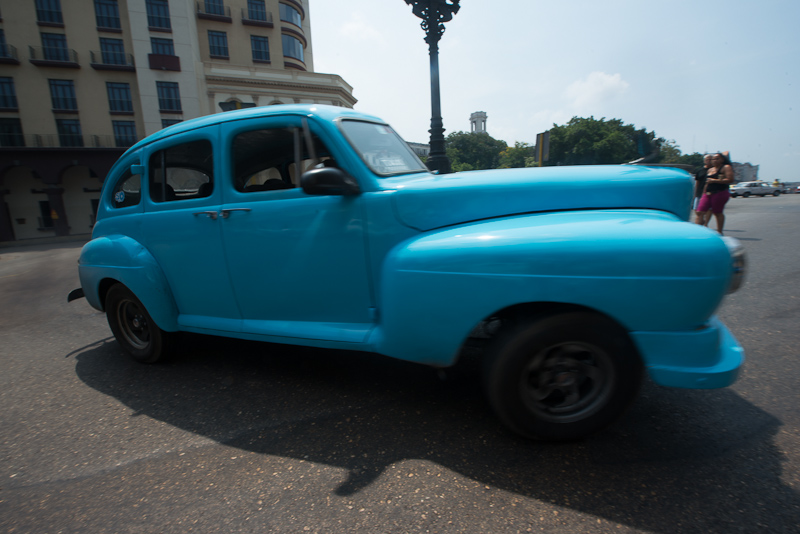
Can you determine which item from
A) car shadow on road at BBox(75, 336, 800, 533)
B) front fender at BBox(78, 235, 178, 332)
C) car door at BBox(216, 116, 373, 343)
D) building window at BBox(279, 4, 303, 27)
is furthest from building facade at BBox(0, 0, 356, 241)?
car shadow on road at BBox(75, 336, 800, 533)

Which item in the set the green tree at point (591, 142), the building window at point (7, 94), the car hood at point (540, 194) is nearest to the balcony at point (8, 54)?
the building window at point (7, 94)

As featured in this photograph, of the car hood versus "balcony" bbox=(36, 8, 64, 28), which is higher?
"balcony" bbox=(36, 8, 64, 28)

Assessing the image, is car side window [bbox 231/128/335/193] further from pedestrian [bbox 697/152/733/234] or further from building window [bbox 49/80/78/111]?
building window [bbox 49/80/78/111]

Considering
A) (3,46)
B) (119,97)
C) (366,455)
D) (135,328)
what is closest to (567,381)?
(366,455)

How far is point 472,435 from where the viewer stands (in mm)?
2252

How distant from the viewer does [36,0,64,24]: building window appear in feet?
90.8

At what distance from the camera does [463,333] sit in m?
2.08

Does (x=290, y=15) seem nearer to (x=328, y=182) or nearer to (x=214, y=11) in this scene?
(x=214, y=11)

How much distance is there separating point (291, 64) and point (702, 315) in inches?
1532

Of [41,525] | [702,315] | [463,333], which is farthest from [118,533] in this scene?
[702,315]

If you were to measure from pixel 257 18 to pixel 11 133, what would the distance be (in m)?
18.5

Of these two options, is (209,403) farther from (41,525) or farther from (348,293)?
(348,293)

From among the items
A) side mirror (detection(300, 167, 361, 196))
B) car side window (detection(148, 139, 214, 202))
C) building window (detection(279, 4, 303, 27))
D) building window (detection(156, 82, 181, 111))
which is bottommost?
side mirror (detection(300, 167, 361, 196))

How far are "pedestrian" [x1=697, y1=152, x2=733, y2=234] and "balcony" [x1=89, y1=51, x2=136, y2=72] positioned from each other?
3449 cm
